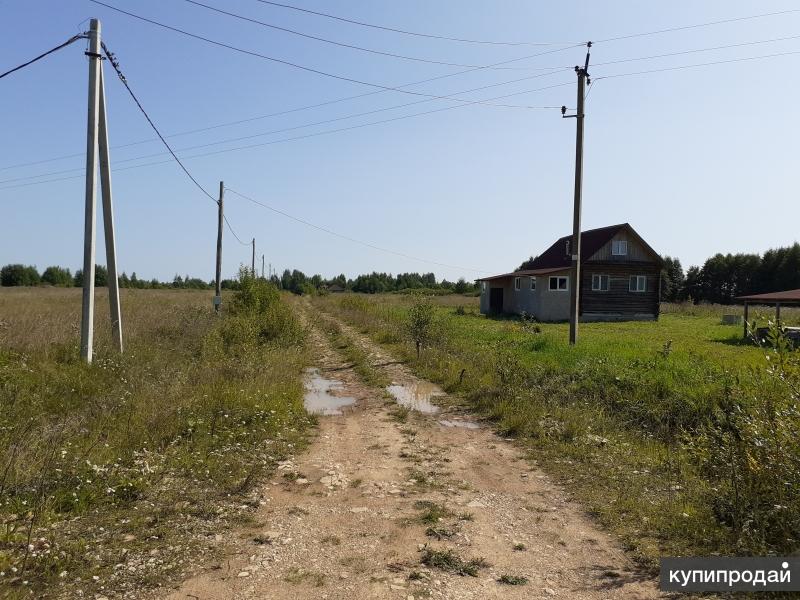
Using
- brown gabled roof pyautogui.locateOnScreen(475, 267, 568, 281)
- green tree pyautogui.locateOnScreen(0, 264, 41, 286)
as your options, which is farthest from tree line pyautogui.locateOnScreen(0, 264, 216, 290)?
brown gabled roof pyautogui.locateOnScreen(475, 267, 568, 281)

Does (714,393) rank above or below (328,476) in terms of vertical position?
above

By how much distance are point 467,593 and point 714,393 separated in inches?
279

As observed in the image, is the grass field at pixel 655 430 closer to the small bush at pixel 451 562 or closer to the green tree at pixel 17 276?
the small bush at pixel 451 562

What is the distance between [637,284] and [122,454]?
3159 cm

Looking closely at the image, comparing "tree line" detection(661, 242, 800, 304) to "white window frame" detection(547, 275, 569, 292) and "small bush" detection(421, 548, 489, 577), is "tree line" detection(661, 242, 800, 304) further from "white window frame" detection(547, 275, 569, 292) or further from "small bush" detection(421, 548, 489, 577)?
"small bush" detection(421, 548, 489, 577)

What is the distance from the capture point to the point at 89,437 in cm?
555

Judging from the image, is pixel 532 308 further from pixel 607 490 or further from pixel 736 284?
pixel 736 284

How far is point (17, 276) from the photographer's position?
265ft

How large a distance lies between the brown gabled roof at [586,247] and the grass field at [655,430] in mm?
16762

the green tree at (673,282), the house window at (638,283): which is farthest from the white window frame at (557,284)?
the green tree at (673,282)

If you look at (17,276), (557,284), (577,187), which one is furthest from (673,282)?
(17,276)

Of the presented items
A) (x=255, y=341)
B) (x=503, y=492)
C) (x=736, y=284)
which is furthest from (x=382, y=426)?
(x=736, y=284)

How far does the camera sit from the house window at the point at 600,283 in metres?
30.6

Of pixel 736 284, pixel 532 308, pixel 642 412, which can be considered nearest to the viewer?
pixel 642 412
